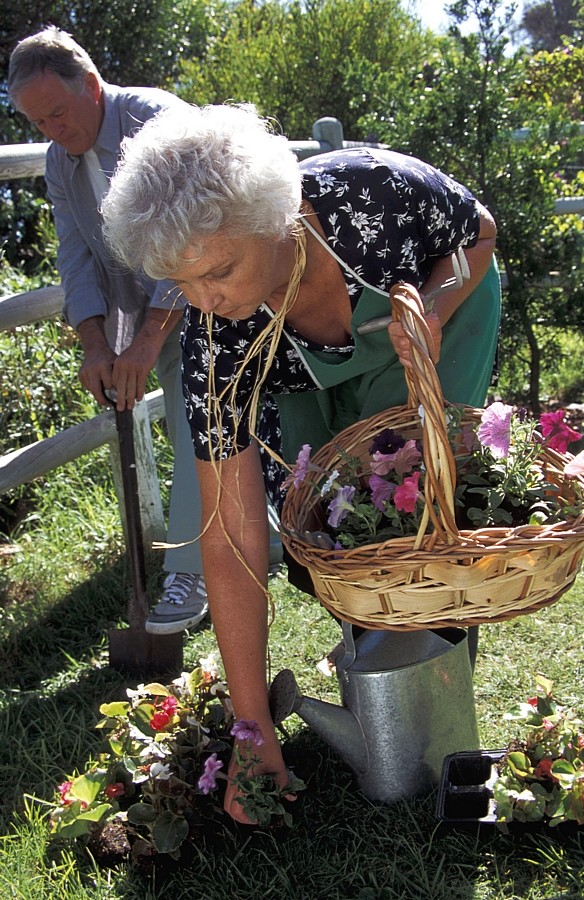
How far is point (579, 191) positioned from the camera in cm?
479

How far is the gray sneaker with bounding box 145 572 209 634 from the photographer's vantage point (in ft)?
9.18

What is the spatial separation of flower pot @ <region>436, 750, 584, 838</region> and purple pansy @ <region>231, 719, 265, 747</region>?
39cm

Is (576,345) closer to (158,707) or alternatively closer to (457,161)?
(457,161)

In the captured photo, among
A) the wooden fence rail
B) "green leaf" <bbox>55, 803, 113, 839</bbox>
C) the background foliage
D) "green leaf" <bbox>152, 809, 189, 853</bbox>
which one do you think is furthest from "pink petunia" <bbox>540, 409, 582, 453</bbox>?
the background foliage

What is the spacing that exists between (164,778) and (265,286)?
3.32 ft

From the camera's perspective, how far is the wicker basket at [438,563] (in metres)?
1.49

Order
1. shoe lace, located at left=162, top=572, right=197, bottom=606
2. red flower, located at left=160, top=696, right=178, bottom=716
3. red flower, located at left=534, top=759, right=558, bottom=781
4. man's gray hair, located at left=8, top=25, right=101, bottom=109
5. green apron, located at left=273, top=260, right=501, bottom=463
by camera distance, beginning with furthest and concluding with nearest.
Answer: shoe lace, located at left=162, top=572, right=197, bottom=606
man's gray hair, located at left=8, top=25, right=101, bottom=109
green apron, located at left=273, top=260, right=501, bottom=463
red flower, located at left=160, top=696, right=178, bottom=716
red flower, located at left=534, top=759, right=558, bottom=781

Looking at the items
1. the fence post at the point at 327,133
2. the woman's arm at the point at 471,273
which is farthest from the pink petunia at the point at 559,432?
the fence post at the point at 327,133

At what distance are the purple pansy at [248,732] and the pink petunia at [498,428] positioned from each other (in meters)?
0.74

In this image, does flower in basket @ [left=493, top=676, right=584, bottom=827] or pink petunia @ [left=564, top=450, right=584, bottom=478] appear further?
flower in basket @ [left=493, top=676, right=584, bottom=827]

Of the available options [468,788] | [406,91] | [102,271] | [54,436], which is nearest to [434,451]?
[468,788]

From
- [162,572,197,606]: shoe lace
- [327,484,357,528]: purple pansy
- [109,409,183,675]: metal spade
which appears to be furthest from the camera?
[162,572,197,606]: shoe lace

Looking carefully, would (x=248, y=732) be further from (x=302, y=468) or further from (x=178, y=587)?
(x=178, y=587)

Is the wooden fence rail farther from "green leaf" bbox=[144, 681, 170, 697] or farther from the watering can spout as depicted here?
the watering can spout
